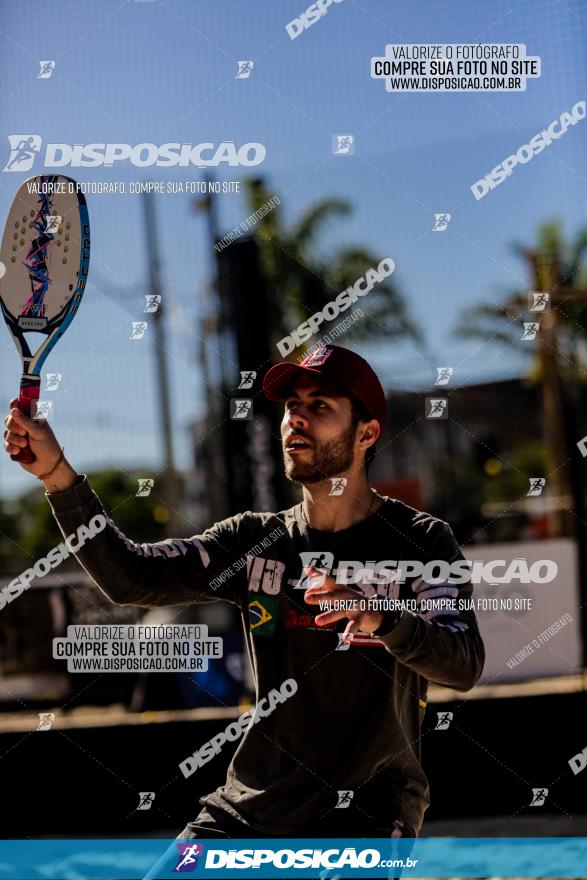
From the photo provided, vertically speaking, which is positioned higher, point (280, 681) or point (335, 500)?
point (335, 500)

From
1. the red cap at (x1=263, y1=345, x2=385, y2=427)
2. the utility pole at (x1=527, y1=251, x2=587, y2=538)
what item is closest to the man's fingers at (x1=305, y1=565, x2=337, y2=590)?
the red cap at (x1=263, y1=345, x2=385, y2=427)

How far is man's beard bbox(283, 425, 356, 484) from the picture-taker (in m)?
2.89

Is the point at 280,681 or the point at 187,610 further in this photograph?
the point at 187,610

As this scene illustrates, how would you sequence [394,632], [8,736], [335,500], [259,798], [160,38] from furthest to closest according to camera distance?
[8,736] < [160,38] < [335,500] < [259,798] < [394,632]

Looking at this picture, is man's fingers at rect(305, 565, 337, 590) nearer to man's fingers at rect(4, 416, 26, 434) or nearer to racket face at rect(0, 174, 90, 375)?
man's fingers at rect(4, 416, 26, 434)

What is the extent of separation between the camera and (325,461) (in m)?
2.93

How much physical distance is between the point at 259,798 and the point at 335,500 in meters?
0.86

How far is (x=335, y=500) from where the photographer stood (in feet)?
9.48

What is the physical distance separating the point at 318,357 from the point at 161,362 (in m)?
4.36

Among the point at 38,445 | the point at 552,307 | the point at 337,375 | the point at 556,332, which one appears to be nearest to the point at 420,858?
the point at 337,375

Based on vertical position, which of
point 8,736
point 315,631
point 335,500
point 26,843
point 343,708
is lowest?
point 26,843

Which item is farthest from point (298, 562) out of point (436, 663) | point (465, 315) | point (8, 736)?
point (465, 315)

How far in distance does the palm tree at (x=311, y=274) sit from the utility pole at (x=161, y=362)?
615 mm

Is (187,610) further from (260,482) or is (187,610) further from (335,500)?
(335,500)
